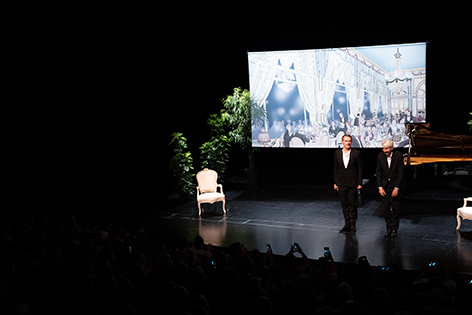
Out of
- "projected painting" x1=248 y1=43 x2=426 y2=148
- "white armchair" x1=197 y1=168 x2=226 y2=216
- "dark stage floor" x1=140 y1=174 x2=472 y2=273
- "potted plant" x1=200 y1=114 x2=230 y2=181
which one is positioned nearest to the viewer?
"dark stage floor" x1=140 y1=174 x2=472 y2=273

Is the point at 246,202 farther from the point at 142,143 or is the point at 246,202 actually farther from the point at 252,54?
the point at 252,54

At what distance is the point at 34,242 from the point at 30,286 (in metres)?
1.31

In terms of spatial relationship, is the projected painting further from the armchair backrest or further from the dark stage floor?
the armchair backrest

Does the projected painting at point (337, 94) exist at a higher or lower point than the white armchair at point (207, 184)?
higher

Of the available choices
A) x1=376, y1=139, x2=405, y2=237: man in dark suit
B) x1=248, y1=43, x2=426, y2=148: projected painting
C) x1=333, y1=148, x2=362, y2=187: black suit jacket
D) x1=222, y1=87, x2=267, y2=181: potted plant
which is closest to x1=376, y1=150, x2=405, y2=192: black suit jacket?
x1=376, y1=139, x2=405, y2=237: man in dark suit

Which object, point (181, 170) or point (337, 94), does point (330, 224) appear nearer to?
point (181, 170)

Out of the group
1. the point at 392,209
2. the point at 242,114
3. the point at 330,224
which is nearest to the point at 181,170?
the point at 242,114

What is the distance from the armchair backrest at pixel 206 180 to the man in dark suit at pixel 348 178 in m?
2.36

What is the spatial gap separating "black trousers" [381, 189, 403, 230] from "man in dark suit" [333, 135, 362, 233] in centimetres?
38

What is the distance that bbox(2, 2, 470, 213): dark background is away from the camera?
6.50m

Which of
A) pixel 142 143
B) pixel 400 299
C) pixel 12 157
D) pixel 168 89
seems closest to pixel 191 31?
pixel 168 89

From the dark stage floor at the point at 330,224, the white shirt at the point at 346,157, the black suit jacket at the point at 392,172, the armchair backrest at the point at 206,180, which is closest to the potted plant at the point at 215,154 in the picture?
the dark stage floor at the point at 330,224

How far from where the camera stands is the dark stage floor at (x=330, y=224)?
537 cm

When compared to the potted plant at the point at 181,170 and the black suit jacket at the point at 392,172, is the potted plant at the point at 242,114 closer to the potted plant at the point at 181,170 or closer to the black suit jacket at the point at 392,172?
the potted plant at the point at 181,170
